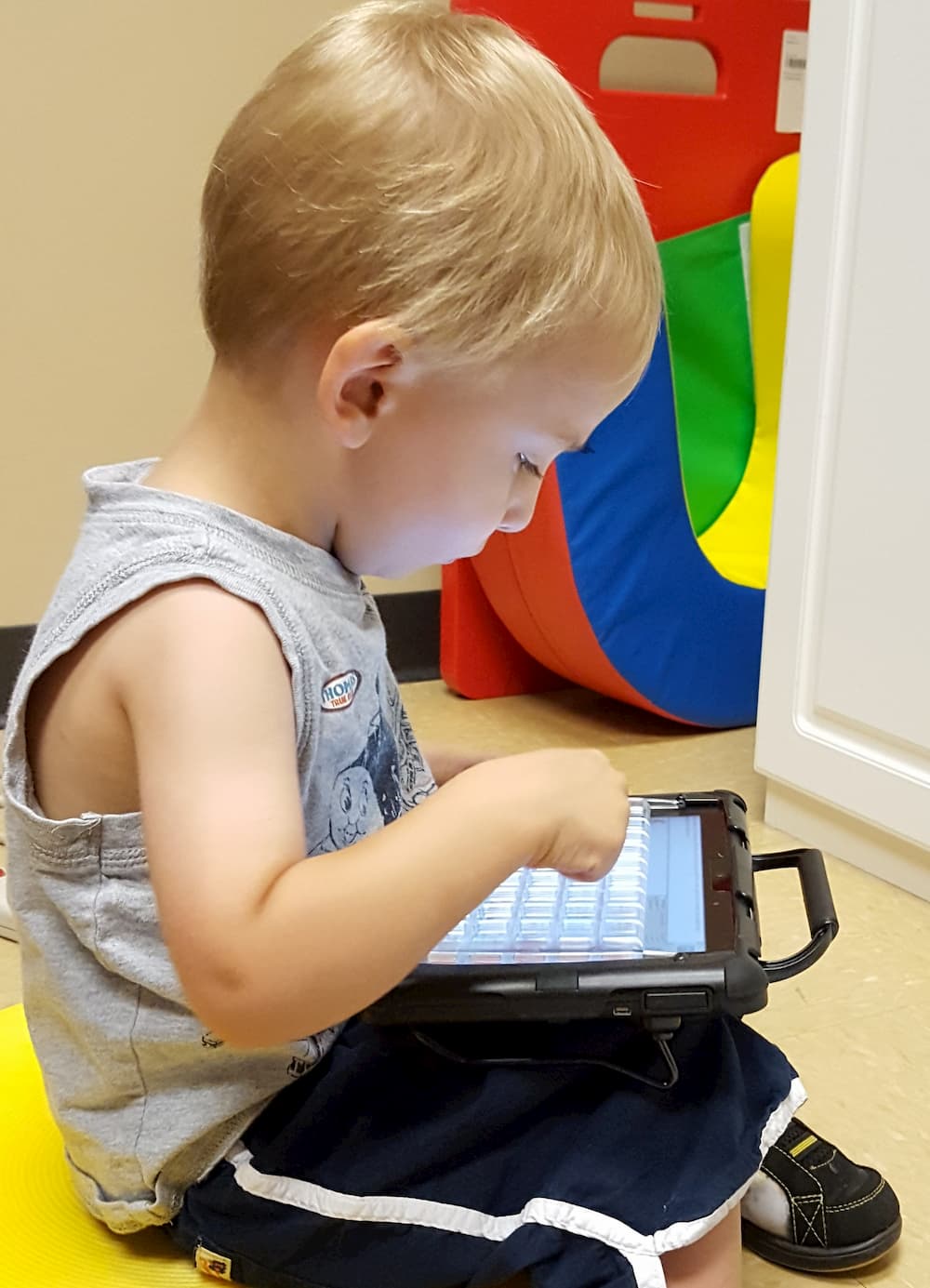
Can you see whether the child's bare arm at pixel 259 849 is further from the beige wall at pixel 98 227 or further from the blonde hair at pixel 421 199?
the beige wall at pixel 98 227

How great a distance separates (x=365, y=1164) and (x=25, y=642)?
107cm

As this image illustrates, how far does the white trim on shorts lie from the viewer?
20.7 inches

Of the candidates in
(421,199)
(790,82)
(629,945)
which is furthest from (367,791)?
(790,82)

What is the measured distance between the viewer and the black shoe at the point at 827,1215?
648mm

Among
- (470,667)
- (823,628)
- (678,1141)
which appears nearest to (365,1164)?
(678,1141)

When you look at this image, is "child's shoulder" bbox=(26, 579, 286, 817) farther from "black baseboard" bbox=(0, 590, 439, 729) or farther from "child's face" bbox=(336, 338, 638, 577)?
"black baseboard" bbox=(0, 590, 439, 729)

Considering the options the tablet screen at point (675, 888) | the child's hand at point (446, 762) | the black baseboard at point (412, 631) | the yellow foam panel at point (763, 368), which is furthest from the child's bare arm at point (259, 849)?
the black baseboard at point (412, 631)

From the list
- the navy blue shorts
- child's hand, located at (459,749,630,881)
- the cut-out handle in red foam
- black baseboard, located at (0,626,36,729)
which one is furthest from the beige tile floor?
the cut-out handle in red foam

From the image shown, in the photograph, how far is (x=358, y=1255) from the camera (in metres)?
0.56

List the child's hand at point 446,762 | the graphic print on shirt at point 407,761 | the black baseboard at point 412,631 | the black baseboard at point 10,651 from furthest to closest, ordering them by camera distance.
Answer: the black baseboard at point 412,631
the black baseboard at point 10,651
the child's hand at point 446,762
the graphic print on shirt at point 407,761

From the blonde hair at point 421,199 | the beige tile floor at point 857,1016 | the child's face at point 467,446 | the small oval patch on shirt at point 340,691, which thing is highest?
the blonde hair at point 421,199

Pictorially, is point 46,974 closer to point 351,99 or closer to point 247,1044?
point 247,1044

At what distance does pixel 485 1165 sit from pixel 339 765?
186 mm

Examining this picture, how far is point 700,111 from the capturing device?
1.49m
